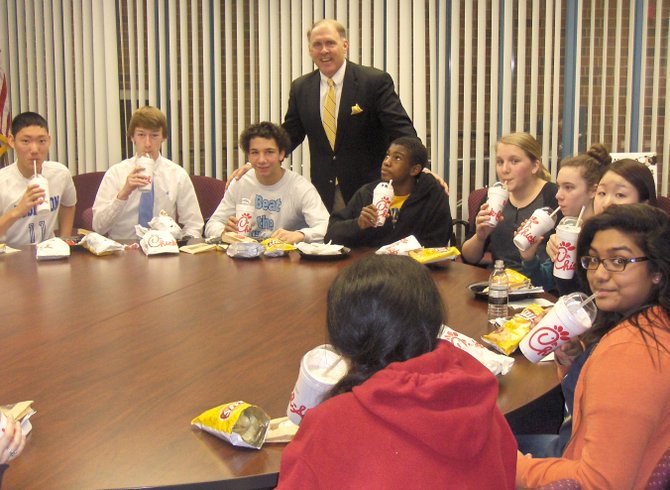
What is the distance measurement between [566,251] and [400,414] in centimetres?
122

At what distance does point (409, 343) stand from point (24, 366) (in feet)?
3.31

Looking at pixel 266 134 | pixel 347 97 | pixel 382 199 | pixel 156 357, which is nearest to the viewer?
pixel 156 357

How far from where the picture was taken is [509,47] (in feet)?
15.2

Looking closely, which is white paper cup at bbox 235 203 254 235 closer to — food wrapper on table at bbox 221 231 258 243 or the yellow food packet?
food wrapper on table at bbox 221 231 258 243

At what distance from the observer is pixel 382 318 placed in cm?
104

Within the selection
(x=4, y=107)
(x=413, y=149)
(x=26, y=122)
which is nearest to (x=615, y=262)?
(x=413, y=149)

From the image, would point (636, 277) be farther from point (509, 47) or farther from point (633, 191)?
point (509, 47)

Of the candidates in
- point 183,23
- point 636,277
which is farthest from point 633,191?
point 183,23

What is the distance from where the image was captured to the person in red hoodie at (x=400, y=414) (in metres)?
0.94

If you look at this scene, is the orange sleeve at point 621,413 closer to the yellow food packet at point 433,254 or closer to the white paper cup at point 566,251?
the white paper cup at point 566,251

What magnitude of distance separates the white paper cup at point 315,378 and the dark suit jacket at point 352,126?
111 inches

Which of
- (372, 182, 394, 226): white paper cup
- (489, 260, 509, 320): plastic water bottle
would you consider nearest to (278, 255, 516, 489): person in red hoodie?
(489, 260, 509, 320): plastic water bottle

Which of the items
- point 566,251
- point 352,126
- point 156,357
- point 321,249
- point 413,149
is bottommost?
point 156,357

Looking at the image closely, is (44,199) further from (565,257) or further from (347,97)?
(565,257)
